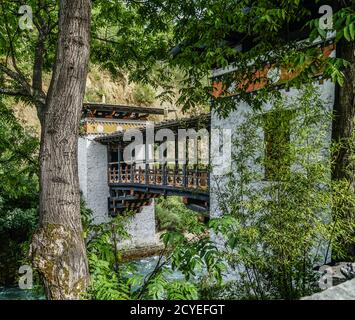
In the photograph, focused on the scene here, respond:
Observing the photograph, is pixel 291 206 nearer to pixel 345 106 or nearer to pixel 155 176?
pixel 345 106

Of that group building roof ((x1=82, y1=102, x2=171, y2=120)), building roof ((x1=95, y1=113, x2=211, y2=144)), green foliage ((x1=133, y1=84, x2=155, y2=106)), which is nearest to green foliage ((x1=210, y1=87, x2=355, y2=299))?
building roof ((x1=95, y1=113, x2=211, y2=144))

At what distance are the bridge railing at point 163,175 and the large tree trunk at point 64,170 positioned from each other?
5.21 m

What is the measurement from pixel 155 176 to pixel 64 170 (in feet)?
32.9

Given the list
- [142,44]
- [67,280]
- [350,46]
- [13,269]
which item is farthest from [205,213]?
[13,269]

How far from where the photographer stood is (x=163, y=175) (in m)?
11.7

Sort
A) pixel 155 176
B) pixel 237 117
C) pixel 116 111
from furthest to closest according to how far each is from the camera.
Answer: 1. pixel 116 111
2. pixel 155 176
3. pixel 237 117

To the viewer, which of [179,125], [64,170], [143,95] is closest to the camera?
[64,170]

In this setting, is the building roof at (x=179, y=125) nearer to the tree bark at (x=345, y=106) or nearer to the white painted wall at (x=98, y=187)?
the white painted wall at (x=98, y=187)

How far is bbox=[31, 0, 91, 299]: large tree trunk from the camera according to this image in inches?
96.2

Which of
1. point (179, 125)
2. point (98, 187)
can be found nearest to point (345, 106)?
point (179, 125)

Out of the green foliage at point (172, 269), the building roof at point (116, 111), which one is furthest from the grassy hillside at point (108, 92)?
the green foliage at point (172, 269)

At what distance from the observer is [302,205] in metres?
3.23

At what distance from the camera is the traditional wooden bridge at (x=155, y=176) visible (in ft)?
30.4
